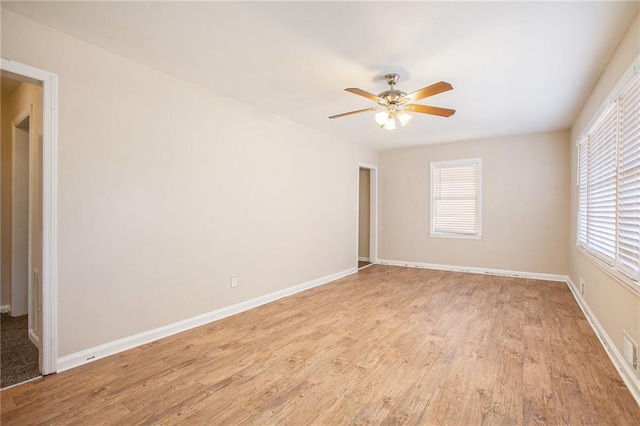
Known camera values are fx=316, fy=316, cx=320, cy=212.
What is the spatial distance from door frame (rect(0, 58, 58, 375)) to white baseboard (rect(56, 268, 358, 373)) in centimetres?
13

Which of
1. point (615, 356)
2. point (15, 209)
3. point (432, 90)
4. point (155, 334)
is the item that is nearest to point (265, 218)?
point (155, 334)

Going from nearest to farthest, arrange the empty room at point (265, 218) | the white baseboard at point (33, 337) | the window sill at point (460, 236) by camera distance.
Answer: the empty room at point (265, 218) < the white baseboard at point (33, 337) < the window sill at point (460, 236)

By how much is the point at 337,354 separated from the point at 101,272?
2.05m

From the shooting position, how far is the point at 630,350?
220 cm

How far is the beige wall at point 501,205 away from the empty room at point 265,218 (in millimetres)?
748

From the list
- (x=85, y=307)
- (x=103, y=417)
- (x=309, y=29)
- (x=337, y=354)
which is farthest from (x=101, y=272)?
(x=309, y=29)

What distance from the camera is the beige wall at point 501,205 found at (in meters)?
5.30

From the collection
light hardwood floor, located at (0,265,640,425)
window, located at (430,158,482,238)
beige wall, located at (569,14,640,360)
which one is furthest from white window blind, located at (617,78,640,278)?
window, located at (430,158,482,238)

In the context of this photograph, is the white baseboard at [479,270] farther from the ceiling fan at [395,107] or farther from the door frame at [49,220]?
the door frame at [49,220]

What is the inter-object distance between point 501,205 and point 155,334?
18.7ft

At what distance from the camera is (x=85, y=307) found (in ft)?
8.14

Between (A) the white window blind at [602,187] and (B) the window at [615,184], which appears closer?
(B) the window at [615,184]

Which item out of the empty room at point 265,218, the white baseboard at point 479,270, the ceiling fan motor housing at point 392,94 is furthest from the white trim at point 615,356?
the ceiling fan motor housing at point 392,94

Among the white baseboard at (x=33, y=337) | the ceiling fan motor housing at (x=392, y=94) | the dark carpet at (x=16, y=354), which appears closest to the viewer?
the dark carpet at (x=16, y=354)
